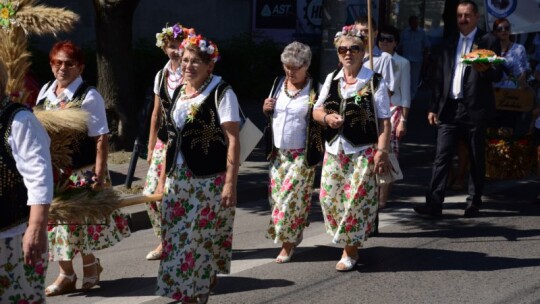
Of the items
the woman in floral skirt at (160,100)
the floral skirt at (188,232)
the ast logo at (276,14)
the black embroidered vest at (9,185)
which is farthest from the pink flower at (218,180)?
the ast logo at (276,14)

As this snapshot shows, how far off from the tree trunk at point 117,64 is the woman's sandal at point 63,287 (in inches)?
229

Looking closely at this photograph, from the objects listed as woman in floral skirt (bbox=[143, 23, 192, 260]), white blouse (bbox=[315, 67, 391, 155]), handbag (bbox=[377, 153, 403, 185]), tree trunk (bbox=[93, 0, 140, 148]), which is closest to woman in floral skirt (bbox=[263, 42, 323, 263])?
white blouse (bbox=[315, 67, 391, 155])

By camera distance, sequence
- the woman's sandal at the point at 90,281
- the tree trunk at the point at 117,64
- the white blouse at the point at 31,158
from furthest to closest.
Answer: the tree trunk at the point at 117,64
the woman's sandal at the point at 90,281
the white blouse at the point at 31,158

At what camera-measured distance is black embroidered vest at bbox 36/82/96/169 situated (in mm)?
6633

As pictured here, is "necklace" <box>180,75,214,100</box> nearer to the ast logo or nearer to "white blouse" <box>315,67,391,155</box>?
"white blouse" <box>315,67,391,155</box>

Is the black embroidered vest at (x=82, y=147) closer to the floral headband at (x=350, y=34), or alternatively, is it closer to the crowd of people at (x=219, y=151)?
the crowd of people at (x=219, y=151)

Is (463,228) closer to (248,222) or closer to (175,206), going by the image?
(248,222)

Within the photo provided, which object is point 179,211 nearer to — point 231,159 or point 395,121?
point 231,159

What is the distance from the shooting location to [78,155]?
670 centimetres

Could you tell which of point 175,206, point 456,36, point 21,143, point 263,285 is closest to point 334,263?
point 263,285

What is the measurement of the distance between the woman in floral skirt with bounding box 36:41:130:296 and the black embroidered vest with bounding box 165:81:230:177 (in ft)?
2.32

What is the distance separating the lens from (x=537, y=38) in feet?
52.3

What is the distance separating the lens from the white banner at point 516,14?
13406mm

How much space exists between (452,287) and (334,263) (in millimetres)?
1029
